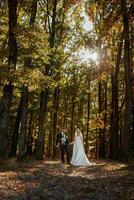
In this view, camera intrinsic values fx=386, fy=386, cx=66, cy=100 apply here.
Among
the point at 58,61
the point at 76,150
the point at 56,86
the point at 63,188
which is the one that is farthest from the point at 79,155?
the point at 63,188

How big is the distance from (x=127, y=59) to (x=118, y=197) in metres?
12.6

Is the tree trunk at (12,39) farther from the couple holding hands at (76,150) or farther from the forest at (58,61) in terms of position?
the couple holding hands at (76,150)

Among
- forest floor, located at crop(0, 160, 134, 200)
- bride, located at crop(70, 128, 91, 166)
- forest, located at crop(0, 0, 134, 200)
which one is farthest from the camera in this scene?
bride, located at crop(70, 128, 91, 166)

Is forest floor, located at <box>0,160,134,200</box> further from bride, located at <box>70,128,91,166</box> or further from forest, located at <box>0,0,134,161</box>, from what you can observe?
bride, located at <box>70,128,91,166</box>

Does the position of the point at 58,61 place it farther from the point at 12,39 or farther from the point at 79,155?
the point at 12,39

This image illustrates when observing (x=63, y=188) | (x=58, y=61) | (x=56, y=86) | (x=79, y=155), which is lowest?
(x=63, y=188)

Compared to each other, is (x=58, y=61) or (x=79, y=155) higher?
(x=58, y=61)

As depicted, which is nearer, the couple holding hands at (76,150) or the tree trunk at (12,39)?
the tree trunk at (12,39)

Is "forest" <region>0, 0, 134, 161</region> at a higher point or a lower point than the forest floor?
higher

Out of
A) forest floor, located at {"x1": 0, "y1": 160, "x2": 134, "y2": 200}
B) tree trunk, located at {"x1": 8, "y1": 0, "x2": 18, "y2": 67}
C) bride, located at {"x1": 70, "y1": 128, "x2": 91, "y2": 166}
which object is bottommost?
forest floor, located at {"x1": 0, "y1": 160, "x2": 134, "y2": 200}

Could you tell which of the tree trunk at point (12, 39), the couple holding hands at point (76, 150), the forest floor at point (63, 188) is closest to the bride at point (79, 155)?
the couple holding hands at point (76, 150)

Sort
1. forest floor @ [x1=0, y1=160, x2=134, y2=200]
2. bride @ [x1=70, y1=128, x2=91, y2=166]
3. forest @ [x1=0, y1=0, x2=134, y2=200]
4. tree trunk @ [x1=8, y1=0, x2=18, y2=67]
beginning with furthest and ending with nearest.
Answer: bride @ [x1=70, y1=128, x2=91, y2=166] < tree trunk @ [x1=8, y1=0, x2=18, y2=67] < forest @ [x1=0, y1=0, x2=134, y2=200] < forest floor @ [x1=0, y1=160, x2=134, y2=200]

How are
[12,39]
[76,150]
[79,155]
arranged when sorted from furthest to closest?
[76,150]
[79,155]
[12,39]

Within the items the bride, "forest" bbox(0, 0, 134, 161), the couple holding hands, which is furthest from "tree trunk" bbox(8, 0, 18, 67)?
the bride
